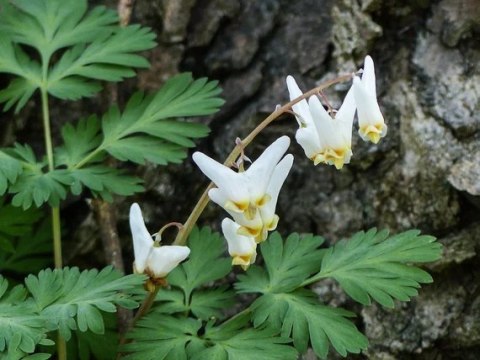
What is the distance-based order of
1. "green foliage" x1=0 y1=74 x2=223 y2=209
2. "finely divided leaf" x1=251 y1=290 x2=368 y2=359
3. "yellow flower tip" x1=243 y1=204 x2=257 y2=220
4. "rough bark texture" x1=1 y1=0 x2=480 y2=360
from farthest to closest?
"rough bark texture" x1=1 y1=0 x2=480 y2=360 → "green foliage" x1=0 y1=74 x2=223 y2=209 → "finely divided leaf" x1=251 y1=290 x2=368 y2=359 → "yellow flower tip" x1=243 y1=204 x2=257 y2=220

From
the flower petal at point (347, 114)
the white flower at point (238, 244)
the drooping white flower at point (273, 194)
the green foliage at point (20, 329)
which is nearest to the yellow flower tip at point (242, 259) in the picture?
the white flower at point (238, 244)

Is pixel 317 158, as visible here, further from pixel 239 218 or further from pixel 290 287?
pixel 290 287

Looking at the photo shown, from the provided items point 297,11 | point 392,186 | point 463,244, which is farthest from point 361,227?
point 297,11

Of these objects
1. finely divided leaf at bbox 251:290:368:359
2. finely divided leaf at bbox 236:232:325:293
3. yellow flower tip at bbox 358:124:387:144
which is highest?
yellow flower tip at bbox 358:124:387:144

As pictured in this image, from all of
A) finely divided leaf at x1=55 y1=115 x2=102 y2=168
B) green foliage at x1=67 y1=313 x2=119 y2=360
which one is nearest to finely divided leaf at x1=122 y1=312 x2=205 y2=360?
green foliage at x1=67 y1=313 x2=119 y2=360

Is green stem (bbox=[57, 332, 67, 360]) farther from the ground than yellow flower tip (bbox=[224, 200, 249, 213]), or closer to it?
closer to it

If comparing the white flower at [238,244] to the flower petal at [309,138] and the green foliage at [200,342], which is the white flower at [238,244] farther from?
the flower petal at [309,138]

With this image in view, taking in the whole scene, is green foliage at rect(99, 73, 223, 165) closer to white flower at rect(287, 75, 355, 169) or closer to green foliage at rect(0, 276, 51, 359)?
white flower at rect(287, 75, 355, 169)
